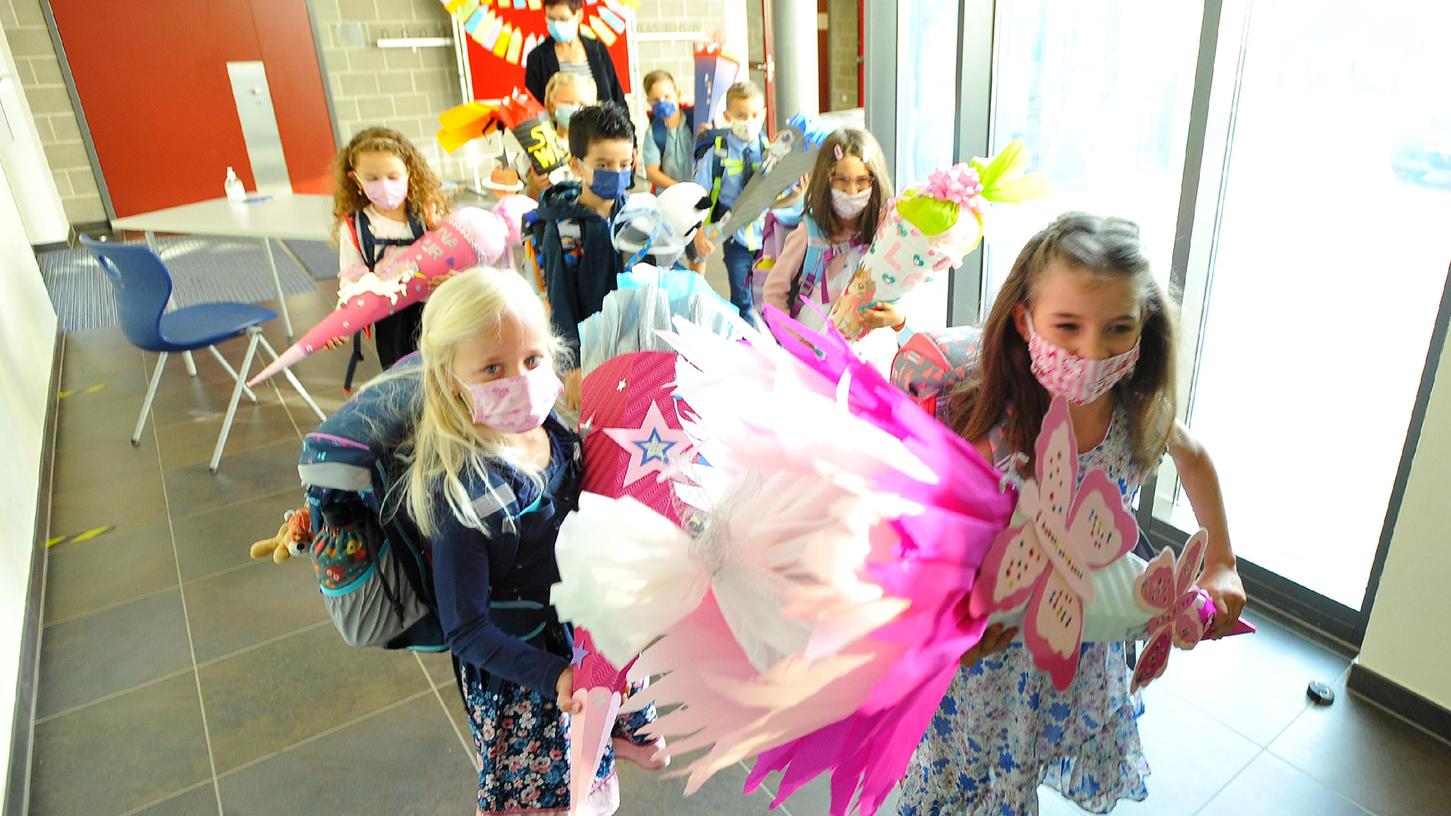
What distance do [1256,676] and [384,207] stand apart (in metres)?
2.58

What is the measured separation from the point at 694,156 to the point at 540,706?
9.05ft

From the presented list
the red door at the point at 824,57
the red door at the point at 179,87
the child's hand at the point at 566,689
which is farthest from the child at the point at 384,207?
the red door at the point at 824,57

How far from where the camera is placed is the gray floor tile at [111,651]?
218 cm

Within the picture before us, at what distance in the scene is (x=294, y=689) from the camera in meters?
2.15

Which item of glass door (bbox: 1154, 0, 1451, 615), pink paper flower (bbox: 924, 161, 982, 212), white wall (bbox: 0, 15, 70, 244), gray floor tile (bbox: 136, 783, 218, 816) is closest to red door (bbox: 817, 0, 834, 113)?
white wall (bbox: 0, 15, 70, 244)

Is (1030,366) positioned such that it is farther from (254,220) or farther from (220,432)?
(254,220)

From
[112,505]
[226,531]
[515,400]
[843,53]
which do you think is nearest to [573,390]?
[515,400]

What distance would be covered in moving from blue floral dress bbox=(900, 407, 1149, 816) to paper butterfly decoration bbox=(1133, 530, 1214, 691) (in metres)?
0.37

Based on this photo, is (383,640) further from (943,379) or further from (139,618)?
(139,618)

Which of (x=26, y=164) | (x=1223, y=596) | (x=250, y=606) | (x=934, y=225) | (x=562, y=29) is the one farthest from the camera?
(x=26, y=164)

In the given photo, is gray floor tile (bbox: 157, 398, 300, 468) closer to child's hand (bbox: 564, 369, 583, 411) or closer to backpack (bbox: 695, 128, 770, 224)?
backpack (bbox: 695, 128, 770, 224)

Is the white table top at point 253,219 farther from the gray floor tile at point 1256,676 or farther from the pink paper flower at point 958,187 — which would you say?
the gray floor tile at point 1256,676

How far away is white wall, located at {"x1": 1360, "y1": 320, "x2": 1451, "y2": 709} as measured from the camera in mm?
1724

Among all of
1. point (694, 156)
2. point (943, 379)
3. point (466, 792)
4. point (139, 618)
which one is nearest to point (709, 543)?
point (943, 379)
